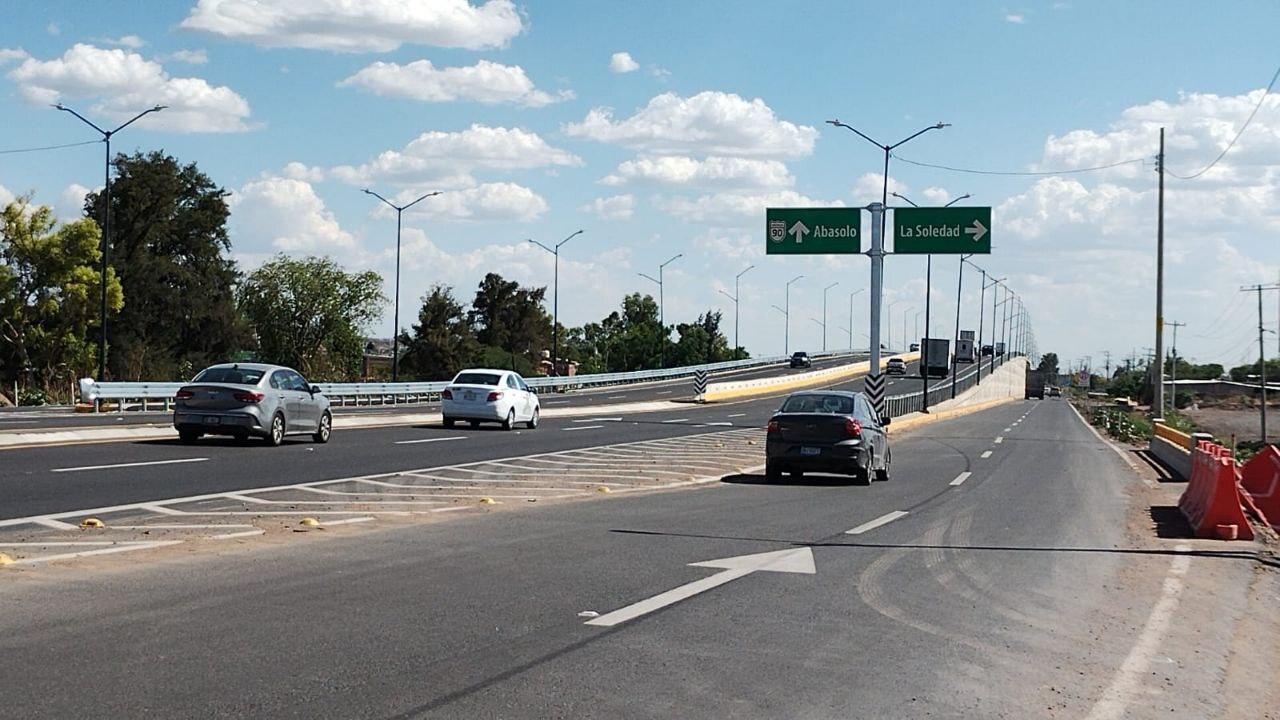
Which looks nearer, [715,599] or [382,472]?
[715,599]

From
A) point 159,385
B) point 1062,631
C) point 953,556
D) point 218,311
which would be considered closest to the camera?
point 1062,631

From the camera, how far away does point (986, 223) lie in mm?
45312

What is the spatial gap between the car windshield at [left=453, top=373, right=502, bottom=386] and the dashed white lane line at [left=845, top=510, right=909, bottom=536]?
2048 centimetres

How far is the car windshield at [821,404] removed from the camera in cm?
2255

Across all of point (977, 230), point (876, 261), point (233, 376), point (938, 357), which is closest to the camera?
point (233, 376)

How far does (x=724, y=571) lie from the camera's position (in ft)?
35.6

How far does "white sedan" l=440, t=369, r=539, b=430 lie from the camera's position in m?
35.8

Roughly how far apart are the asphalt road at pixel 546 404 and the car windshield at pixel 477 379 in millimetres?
7663

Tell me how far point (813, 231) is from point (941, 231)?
442 centimetres

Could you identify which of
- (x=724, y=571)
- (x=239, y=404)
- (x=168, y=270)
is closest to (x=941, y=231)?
(x=239, y=404)

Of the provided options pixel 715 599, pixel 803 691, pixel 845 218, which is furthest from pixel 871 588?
pixel 845 218

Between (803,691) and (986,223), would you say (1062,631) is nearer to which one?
(803,691)

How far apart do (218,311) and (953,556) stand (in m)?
84.9

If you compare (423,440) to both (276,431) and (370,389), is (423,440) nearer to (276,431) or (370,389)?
(276,431)
